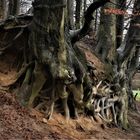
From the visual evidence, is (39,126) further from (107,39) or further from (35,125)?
(107,39)

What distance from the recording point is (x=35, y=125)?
8266mm

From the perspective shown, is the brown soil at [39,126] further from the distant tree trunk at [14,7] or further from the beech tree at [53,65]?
the distant tree trunk at [14,7]

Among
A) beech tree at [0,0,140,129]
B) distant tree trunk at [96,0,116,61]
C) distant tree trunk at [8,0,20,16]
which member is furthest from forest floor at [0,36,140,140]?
distant tree trunk at [8,0,20,16]

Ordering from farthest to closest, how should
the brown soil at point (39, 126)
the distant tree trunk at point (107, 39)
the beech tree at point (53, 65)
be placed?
the distant tree trunk at point (107, 39) → the beech tree at point (53, 65) → the brown soil at point (39, 126)

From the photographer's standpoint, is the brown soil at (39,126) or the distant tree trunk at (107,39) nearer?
the brown soil at (39,126)

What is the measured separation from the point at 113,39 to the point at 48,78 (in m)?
4.66

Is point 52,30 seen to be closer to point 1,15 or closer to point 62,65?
point 62,65

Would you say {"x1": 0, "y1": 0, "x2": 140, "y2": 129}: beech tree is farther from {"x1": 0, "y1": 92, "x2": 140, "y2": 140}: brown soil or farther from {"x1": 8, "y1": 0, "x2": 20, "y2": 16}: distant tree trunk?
{"x1": 8, "y1": 0, "x2": 20, "y2": 16}: distant tree trunk

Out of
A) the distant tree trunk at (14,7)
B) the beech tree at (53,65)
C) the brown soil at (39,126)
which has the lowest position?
the brown soil at (39,126)

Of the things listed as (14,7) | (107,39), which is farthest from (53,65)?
(14,7)

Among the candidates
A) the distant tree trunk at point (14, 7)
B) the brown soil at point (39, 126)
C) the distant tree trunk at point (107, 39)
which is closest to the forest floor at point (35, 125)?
the brown soil at point (39, 126)

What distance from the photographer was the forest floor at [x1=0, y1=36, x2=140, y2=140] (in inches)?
301

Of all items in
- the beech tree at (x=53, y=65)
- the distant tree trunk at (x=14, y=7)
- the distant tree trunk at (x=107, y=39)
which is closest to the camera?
the beech tree at (x=53, y=65)

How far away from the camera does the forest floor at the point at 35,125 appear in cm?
765
